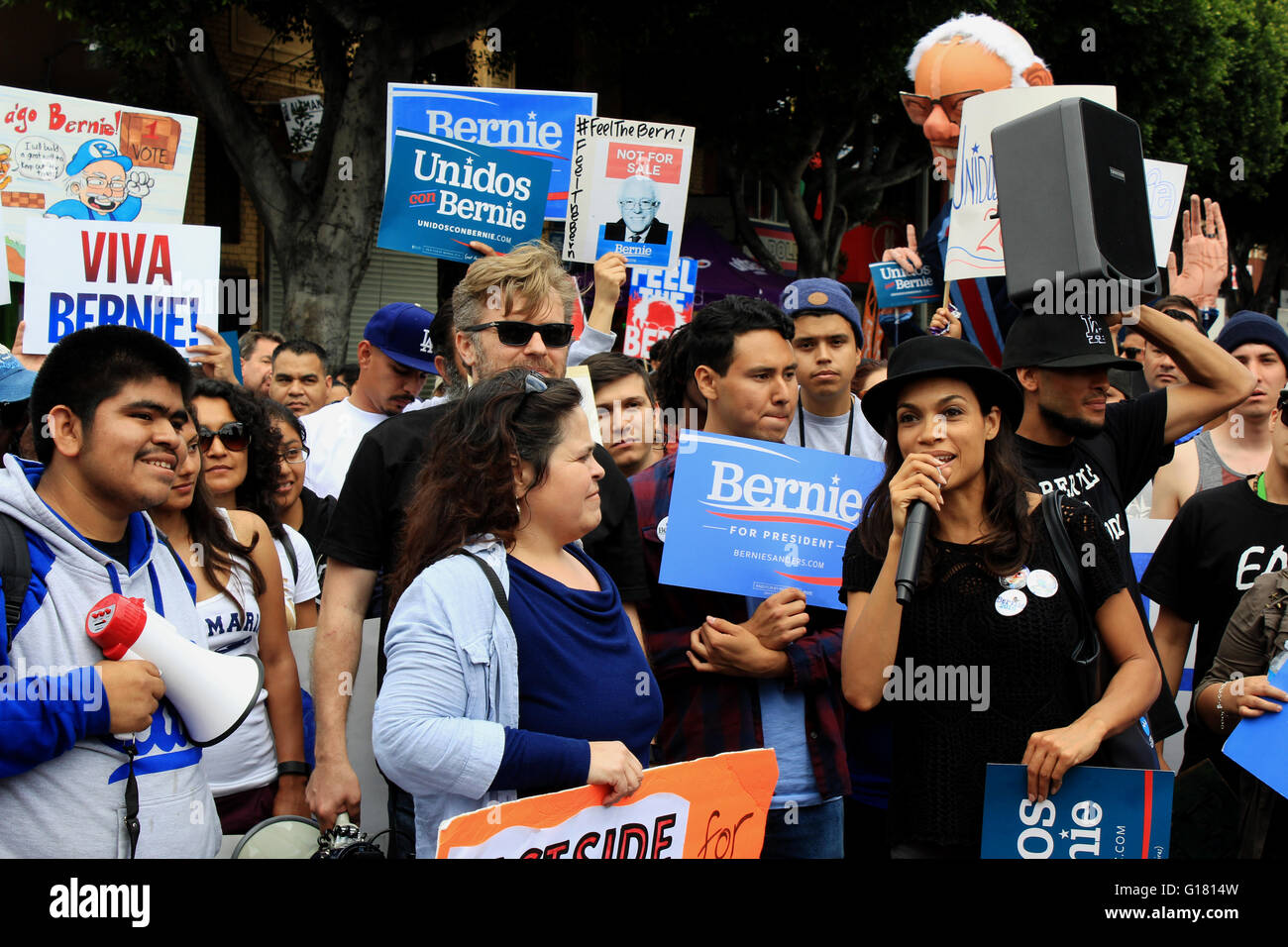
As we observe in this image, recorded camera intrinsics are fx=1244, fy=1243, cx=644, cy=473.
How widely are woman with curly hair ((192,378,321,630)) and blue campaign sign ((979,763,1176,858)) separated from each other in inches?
92.7

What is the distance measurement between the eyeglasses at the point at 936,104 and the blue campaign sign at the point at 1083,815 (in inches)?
125

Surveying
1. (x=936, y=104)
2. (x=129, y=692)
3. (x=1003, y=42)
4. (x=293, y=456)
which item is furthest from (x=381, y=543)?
(x=1003, y=42)

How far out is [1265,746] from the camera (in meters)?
2.94

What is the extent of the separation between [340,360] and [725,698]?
32.1 feet

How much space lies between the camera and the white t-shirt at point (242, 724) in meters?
3.23

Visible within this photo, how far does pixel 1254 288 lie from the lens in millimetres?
38438

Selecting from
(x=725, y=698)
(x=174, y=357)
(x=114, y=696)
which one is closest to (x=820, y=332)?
(x=725, y=698)

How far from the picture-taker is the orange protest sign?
2293 mm

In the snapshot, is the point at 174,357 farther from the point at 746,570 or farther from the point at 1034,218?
the point at 1034,218

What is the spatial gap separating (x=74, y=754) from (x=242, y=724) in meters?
0.74

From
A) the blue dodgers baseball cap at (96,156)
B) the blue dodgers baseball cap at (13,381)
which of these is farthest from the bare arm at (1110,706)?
the blue dodgers baseball cap at (96,156)

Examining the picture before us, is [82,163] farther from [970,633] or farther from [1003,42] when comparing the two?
[970,633]

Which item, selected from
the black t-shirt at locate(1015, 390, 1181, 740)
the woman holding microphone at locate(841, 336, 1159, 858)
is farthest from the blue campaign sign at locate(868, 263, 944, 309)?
the woman holding microphone at locate(841, 336, 1159, 858)

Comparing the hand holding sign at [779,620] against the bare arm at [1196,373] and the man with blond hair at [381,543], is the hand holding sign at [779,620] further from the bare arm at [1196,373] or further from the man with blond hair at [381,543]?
the bare arm at [1196,373]
